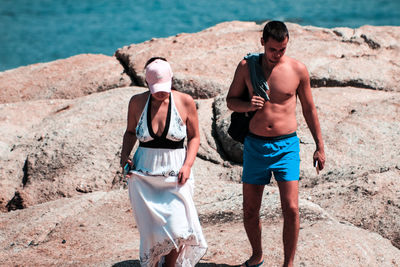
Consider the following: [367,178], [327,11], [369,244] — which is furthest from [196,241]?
[327,11]

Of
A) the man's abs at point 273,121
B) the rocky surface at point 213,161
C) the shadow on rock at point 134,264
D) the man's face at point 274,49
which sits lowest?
the shadow on rock at point 134,264

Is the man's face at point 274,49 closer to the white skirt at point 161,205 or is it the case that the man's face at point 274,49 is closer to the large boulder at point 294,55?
the white skirt at point 161,205

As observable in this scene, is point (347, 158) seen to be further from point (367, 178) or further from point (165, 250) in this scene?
point (165, 250)

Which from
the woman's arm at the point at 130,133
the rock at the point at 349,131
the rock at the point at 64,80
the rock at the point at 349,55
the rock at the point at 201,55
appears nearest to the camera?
the woman's arm at the point at 130,133

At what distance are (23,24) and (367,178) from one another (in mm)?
32147

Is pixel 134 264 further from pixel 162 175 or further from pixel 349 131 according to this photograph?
pixel 349 131

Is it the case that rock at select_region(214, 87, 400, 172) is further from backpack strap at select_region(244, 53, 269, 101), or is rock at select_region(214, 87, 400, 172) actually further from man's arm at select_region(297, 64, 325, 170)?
backpack strap at select_region(244, 53, 269, 101)

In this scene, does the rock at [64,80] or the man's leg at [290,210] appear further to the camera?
the rock at [64,80]

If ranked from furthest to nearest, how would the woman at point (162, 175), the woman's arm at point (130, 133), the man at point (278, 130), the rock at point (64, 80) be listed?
1. the rock at point (64, 80)
2. the man at point (278, 130)
3. the woman's arm at point (130, 133)
4. the woman at point (162, 175)

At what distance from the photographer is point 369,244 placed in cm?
525

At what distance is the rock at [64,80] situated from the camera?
9.66 metres

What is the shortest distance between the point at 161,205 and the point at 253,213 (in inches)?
31.8

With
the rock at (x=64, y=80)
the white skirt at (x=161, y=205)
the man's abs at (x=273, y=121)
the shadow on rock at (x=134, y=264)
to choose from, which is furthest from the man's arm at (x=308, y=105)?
the rock at (x=64, y=80)

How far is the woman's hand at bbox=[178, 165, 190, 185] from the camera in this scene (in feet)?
14.1
